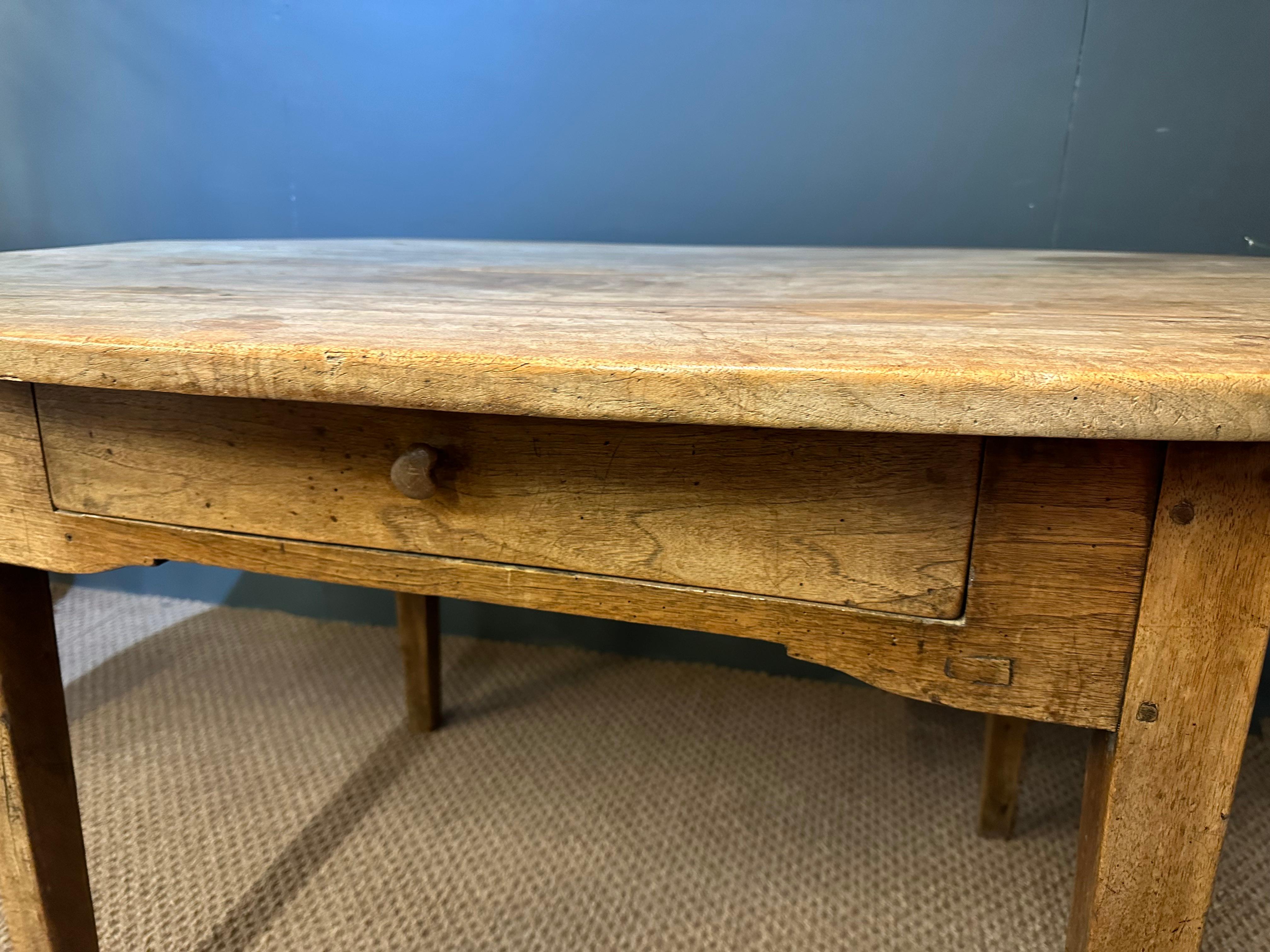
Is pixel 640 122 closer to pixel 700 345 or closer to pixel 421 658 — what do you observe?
pixel 421 658

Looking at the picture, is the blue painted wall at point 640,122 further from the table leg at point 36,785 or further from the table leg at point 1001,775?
the table leg at point 36,785

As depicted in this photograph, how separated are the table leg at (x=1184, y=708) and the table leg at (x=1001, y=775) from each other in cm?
54

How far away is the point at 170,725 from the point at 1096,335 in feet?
4.10

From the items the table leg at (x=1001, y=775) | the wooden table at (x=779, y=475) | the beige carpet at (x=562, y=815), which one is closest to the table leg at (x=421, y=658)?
the beige carpet at (x=562, y=815)

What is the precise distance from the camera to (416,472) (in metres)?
0.47

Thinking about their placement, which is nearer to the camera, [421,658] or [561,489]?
[561,489]

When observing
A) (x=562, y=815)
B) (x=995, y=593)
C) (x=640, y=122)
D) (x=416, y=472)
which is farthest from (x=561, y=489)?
(x=640, y=122)

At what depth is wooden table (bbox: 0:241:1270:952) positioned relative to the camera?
0.37 meters

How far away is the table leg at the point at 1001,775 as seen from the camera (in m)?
0.98

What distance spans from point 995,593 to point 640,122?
0.96 metres

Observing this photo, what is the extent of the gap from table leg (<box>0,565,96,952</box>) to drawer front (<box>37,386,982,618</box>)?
0.13 m

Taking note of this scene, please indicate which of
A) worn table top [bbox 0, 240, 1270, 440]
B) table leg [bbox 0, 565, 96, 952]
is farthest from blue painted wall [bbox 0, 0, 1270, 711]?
table leg [bbox 0, 565, 96, 952]

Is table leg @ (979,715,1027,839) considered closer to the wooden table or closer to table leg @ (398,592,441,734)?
the wooden table

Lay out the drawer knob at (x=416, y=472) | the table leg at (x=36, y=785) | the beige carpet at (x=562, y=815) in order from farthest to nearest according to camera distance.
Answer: the beige carpet at (x=562, y=815) → the table leg at (x=36, y=785) → the drawer knob at (x=416, y=472)
